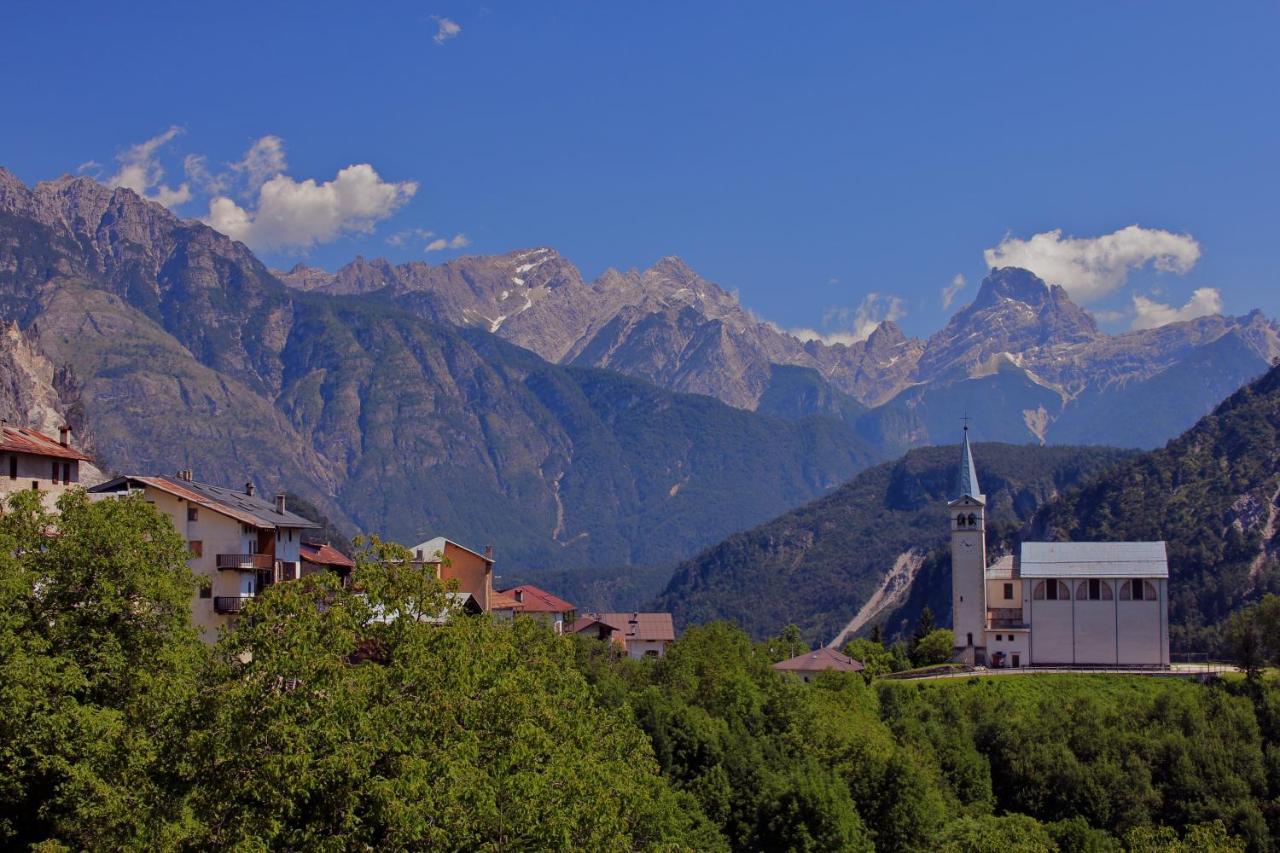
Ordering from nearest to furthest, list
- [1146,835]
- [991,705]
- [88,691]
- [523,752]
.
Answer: [523,752] → [88,691] → [1146,835] → [991,705]

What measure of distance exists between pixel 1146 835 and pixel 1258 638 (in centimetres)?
4174

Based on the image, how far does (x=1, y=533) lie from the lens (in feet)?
166

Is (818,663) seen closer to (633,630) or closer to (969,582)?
(969,582)

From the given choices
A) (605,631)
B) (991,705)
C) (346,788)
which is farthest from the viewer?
(605,631)

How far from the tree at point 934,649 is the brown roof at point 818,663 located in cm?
622

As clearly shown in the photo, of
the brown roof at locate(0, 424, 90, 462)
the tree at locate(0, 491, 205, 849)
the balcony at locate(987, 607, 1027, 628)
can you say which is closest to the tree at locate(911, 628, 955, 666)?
the balcony at locate(987, 607, 1027, 628)

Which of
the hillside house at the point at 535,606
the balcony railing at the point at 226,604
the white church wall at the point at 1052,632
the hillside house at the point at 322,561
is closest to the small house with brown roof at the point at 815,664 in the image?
the white church wall at the point at 1052,632

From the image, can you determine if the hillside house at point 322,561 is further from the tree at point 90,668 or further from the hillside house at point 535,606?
the tree at point 90,668

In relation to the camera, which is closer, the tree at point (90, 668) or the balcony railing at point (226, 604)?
the tree at point (90, 668)

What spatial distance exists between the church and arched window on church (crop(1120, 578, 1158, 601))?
0.09 meters

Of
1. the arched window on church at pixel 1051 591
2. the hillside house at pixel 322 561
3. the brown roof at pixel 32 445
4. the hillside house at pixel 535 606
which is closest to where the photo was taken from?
the brown roof at pixel 32 445

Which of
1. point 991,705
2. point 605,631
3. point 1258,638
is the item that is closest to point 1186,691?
point 1258,638

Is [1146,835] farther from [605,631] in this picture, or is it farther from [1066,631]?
[605,631]

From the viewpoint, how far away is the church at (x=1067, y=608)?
138 m
